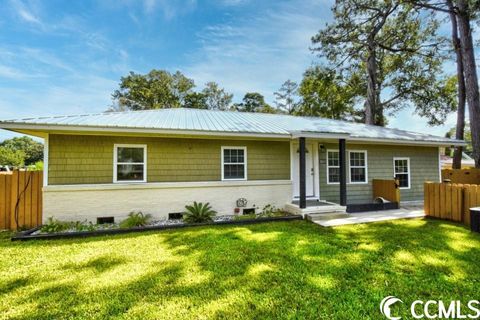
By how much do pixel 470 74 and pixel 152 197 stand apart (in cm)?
1540

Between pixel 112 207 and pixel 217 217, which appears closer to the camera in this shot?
pixel 112 207

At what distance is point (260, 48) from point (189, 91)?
1656cm

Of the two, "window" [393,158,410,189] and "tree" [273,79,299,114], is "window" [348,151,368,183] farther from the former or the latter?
"tree" [273,79,299,114]

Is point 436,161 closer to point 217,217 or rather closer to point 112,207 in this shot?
point 217,217

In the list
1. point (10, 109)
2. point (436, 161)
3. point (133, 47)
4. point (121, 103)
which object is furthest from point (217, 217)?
point (10, 109)

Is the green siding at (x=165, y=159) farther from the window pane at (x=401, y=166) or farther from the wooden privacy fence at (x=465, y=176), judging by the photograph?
the wooden privacy fence at (x=465, y=176)

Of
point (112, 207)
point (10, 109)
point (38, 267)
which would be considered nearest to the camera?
point (38, 267)

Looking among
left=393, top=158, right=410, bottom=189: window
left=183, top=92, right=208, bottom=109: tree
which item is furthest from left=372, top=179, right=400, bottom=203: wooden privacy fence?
left=183, top=92, right=208, bottom=109: tree

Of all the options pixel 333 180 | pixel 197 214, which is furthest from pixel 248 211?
pixel 333 180

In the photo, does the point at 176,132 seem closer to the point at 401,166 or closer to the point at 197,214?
the point at 197,214

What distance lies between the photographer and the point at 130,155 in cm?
695

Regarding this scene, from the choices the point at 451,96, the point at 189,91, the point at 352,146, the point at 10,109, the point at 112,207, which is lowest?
the point at 112,207

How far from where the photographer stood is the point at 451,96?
1806 centimetres

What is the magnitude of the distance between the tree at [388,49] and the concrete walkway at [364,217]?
41.7 ft
